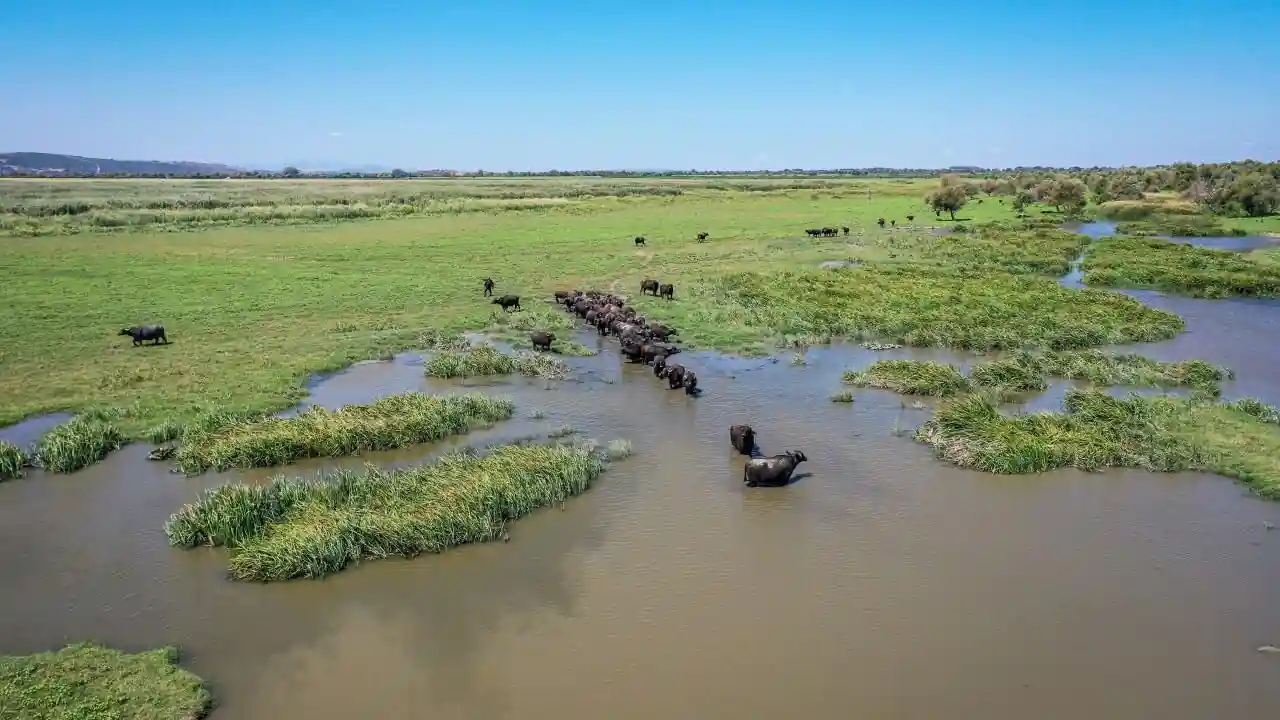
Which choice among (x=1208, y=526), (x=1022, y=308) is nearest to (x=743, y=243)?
(x=1022, y=308)

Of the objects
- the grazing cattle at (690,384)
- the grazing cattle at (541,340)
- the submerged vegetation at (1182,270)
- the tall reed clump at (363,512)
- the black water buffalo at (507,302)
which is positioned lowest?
the tall reed clump at (363,512)

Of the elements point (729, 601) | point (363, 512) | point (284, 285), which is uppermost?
point (284, 285)

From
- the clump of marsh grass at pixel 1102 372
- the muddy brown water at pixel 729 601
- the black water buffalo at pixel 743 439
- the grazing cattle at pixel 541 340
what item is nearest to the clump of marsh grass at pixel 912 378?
the clump of marsh grass at pixel 1102 372

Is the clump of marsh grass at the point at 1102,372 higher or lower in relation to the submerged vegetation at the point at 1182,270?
lower

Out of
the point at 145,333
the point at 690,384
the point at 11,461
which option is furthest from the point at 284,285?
the point at 690,384

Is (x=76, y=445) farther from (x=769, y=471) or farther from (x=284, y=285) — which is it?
(x=284, y=285)

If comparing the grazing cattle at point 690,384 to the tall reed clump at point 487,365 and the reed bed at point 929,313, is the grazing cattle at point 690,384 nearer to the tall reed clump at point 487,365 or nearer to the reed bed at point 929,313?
the tall reed clump at point 487,365

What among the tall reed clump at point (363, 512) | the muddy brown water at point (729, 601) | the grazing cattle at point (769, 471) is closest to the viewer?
the muddy brown water at point (729, 601)
